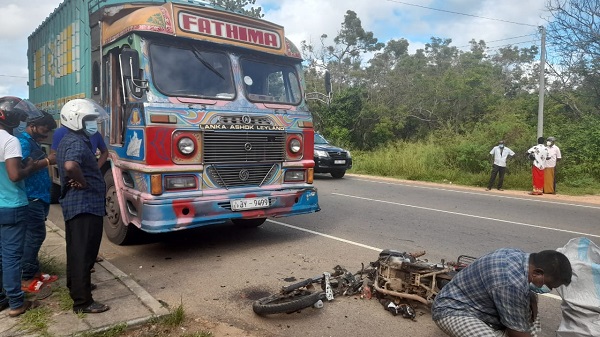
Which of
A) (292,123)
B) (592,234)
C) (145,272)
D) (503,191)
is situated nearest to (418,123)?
(503,191)

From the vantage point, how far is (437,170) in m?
17.6

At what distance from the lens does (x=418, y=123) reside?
2677 centimetres

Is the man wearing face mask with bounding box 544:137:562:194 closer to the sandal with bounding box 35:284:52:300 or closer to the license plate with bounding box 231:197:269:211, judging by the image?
the license plate with bounding box 231:197:269:211

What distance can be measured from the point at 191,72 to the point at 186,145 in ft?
3.15

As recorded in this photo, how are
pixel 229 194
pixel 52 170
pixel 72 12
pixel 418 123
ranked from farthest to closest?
pixel 418 123 → pixel 52 170 → pixel 72 12 → pixel 229 194

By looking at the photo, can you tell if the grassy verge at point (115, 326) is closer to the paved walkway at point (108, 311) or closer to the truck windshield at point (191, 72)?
the paved walkway at point (108, 311)

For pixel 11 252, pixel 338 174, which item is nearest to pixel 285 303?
pixel 11 252

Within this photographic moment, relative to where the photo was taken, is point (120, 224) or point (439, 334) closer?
point (439, 334)

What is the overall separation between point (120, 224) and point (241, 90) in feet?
7.71

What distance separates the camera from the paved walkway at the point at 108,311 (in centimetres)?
340

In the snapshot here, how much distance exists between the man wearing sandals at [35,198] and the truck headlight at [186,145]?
4.19ft

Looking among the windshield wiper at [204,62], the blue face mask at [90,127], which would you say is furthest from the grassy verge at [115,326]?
the windshield wiper at [204,62]

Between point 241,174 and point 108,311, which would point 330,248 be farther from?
point 108,311

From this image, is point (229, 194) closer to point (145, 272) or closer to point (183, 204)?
point (183, 204)
